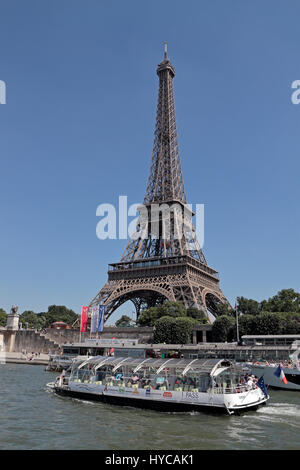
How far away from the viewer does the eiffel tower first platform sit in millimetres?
77938

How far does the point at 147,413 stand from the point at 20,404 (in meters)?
8.34

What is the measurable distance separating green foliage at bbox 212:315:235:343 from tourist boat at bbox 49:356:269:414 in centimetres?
3782

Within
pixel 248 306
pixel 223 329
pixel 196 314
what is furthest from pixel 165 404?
pixel 248 306

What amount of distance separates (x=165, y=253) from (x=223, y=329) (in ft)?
76.2

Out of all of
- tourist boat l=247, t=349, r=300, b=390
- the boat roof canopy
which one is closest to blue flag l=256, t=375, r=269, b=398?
the boat roof canopy

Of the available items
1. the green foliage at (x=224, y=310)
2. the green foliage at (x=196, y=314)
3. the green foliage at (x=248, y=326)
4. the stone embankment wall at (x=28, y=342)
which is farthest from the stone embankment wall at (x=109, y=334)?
the green foliage at (x=248, y=326)

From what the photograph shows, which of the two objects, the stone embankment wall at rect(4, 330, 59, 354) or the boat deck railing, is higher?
the stone embankment wall at rect(4, 330, 59, 354)

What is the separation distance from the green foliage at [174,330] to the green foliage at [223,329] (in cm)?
395

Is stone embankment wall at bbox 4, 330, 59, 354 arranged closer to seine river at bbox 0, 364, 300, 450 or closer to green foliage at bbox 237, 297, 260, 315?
green foliage at bbox 237, 297, 260, 315

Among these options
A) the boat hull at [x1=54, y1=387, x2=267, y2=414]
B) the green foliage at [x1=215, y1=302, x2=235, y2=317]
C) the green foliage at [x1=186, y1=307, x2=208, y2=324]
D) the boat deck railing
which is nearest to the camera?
the boat hull at [x1=54, y1=387, x2=267, y2=414]

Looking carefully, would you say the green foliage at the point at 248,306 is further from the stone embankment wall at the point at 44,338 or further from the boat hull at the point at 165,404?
the boat hull at the point at 165,404

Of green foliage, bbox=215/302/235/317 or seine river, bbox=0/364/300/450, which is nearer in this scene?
seine river, bbox=0/364/300/450

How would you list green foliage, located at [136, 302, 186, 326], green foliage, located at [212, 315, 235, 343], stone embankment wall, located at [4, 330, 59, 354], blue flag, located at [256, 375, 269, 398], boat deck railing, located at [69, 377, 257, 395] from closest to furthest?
1. boat deck railing, located at [69, 377, 257, 395]
2. blue flag, located at [256, 375, 269, 398]
3. green foliage, located at [212, 315, 235, 343]
4. green foliage, located at [136, 302, 186, 326]
5. stone embankment wall, located at [4, 330, 59, 354]

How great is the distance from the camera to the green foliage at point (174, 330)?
64125mm
